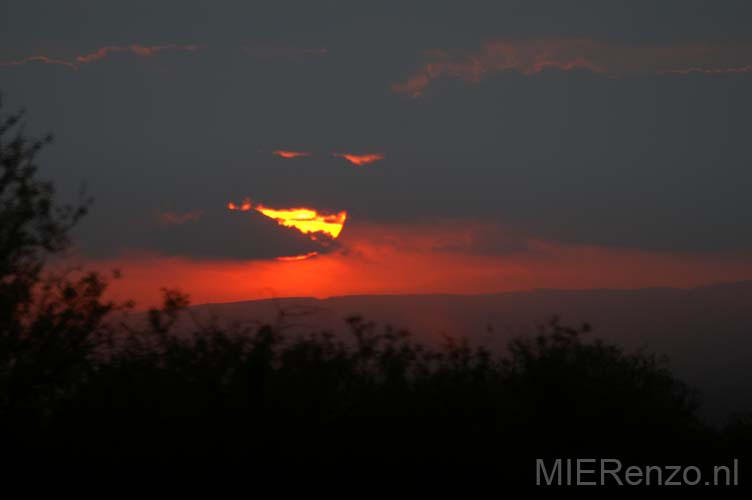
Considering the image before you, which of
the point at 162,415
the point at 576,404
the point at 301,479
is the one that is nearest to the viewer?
the point at 301,479

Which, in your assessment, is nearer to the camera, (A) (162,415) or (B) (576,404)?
(A) (162,415)

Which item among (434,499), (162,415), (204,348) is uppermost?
(204,348)

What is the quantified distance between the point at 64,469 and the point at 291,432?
236 cm

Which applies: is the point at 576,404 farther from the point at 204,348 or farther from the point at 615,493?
the point at 204,348

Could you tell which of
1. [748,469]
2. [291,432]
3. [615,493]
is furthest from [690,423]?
[291,432]

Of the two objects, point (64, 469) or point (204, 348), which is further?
point (204, 348)

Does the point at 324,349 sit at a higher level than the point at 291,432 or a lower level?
higher

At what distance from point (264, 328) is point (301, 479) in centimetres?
229

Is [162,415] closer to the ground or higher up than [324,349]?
closer to the ground

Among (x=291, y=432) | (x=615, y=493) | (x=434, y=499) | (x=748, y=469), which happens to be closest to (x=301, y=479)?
(x=291, y=432)

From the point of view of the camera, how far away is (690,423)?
12578mm

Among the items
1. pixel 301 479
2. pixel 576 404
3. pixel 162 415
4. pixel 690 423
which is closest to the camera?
pixel 301 479

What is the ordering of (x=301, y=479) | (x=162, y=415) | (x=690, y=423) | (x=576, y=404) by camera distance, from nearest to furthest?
1. (x=301, y=479)
2. (x=162, y=415)
3. (x=576, y=404)
4. (x=690, y=423)

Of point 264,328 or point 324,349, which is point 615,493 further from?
point 264,328
